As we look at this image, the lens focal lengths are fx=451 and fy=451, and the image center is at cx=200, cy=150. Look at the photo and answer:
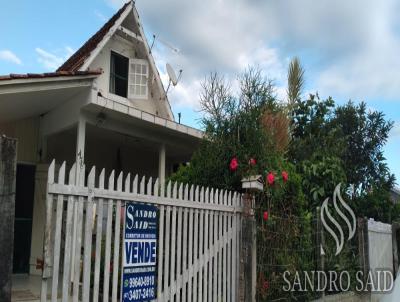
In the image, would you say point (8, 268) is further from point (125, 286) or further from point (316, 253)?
point (316, 253)

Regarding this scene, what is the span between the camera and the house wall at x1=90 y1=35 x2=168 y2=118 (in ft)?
37.2

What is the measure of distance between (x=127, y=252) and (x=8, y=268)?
4.25 ft

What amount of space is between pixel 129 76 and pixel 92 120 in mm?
3312

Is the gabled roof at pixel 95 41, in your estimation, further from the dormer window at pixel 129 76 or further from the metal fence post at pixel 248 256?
the metal fence post at pixel 248 256

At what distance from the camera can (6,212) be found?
3238 mm

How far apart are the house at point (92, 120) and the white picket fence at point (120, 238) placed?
11.4 ft

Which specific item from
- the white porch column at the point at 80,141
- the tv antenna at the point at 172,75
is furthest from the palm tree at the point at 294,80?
the white porch column at the point at 80,141

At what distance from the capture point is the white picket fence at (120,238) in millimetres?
3691

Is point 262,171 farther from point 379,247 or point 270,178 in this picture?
point 379,247

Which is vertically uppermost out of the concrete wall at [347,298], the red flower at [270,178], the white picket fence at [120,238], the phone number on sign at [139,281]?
the red flower at [270,178]

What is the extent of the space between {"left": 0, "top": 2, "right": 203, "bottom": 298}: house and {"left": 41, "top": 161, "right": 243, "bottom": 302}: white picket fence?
348 cm

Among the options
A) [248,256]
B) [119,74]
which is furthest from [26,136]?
[248,256]

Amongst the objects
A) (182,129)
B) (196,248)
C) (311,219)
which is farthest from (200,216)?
(182,129)

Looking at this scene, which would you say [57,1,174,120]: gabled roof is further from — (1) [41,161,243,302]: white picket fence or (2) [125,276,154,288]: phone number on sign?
(2) [125,276,154,288]: phone number on sign
